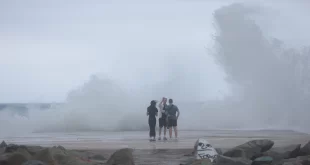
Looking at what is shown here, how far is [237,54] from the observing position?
3097 centimetres

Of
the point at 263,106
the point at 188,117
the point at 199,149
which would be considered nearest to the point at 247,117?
the point at 263,106

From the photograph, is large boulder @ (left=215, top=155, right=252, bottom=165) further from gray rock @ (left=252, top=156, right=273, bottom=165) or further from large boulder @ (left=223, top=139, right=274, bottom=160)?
large boulder @ (left=223, top=139, right=274, bottom=160)

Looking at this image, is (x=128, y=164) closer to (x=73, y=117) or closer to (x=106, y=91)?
(x=73, y=117)

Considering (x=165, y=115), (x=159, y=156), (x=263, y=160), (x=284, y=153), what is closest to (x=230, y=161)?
(x=263, y=160)

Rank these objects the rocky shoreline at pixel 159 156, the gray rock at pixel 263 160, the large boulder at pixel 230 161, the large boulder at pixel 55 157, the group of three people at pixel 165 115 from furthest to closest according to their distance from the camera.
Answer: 1. the group of three people at pixel 165 115
2. the gray rock at pixel 263 160
3. the large boulder at pixel 55 157
4. the rocky shoreline at pixel 159 156
5. the large boulder at pixel 230 161

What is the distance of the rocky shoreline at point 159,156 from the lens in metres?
9.34

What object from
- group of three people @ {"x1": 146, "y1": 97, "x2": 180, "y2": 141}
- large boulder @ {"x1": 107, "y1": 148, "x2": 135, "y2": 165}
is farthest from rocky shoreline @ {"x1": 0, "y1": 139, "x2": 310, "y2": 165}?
group of three people @ {"x1": 146, "y1": 97, "x2": 180, "y2": 141}

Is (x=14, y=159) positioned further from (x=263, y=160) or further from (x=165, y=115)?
(x=165, y=115)

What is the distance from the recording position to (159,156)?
1183cm

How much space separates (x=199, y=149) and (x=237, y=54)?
20782mm

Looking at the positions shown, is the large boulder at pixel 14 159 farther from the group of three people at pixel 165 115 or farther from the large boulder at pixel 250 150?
the group of three people at pixel 165 115

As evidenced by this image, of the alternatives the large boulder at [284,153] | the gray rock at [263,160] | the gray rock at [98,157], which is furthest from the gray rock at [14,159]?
the large boulder at [284,153]

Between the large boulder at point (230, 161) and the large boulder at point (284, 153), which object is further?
the large boulder at point (284, 153)

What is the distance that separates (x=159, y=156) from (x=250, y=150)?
2540mm
